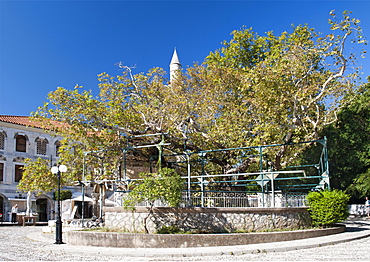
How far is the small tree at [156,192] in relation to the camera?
13.9 meters

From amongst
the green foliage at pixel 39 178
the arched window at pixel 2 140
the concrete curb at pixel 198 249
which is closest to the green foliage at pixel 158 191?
the concrete curb at pixel 198 249

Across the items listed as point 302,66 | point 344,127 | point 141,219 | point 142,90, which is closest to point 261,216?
point 141,219

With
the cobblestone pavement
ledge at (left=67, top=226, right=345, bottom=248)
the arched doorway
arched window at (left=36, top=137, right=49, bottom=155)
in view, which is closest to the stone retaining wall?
ledge at (left=67, top=226, right=345, bottom=248)

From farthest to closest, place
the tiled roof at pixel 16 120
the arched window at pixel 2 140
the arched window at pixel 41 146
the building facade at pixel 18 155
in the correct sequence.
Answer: the arched window at pixel 41 146
the tiled roof at pixel 16 120
the arched window at pixel 2 140
the building facade at pixel 18 155

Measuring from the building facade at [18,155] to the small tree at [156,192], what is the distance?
2355 cm

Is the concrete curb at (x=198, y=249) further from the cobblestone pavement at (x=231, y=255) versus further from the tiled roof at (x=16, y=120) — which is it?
the tiled roof at (x=16, y=120)

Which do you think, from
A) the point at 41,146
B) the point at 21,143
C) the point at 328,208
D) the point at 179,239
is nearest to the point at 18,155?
the point at 21,143

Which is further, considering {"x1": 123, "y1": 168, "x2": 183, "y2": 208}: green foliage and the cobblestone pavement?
{"x1": 123, "y1": 168, "x2": 183, "y2": 208}: green foliage

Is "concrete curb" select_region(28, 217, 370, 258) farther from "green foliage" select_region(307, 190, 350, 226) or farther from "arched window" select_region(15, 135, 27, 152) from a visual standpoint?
"arched window" select_region(15, 135, 27, 152)

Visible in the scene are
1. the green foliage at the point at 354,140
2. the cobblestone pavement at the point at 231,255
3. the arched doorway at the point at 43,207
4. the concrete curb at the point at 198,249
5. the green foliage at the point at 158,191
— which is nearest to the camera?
the cobblestone pavement at the point at 231,255

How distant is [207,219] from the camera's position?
14.2m

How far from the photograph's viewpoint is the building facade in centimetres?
3638

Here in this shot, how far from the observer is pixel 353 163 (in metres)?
33.9

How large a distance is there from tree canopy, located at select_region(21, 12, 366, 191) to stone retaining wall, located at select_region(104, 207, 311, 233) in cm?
484
